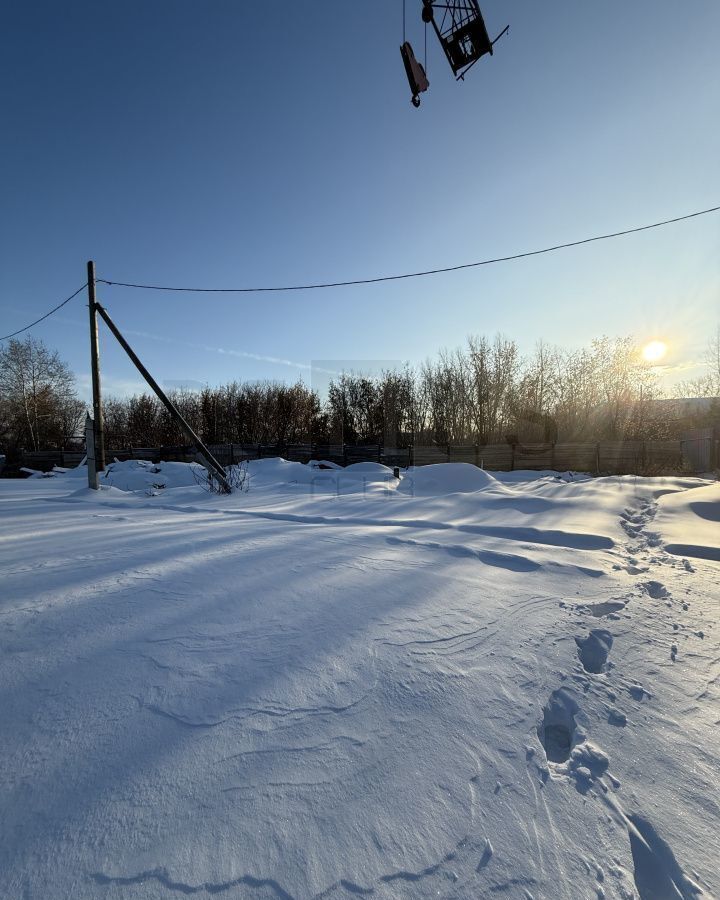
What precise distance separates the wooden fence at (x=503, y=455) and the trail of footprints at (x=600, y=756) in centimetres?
1457

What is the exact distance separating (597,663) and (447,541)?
196 cm

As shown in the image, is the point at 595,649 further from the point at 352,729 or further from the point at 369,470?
the point at 369,470

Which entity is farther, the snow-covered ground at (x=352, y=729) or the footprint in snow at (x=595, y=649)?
the footprint in snow at (x=595, y=649)

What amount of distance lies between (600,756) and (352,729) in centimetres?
76

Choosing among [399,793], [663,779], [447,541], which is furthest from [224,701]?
[447,541]

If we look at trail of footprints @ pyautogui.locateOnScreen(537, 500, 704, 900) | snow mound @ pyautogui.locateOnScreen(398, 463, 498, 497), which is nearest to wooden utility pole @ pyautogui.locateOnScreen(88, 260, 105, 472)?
snow mound @ pyautogui.locateOnScreen(398, 463, 498, 497)

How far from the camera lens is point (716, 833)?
1.02 meters

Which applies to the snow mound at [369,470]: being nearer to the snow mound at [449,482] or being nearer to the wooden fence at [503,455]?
the snow mound at [449,482]

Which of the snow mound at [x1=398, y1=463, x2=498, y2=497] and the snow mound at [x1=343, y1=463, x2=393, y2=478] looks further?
the snow mound at [x1=343, y1=463, x2=393, y2=478]

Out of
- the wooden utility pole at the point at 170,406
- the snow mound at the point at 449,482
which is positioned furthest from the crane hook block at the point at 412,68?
the snow mound at the point at 449,482

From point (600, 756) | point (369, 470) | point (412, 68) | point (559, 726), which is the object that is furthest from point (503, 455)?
point (600, 756)

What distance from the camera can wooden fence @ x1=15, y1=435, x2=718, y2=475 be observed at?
53.3ft

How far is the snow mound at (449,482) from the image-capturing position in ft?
29.1

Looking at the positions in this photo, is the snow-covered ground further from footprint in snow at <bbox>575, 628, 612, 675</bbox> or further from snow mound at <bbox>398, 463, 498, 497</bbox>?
snow mound at <bbox>398, 463, 498, 497</bbox>
